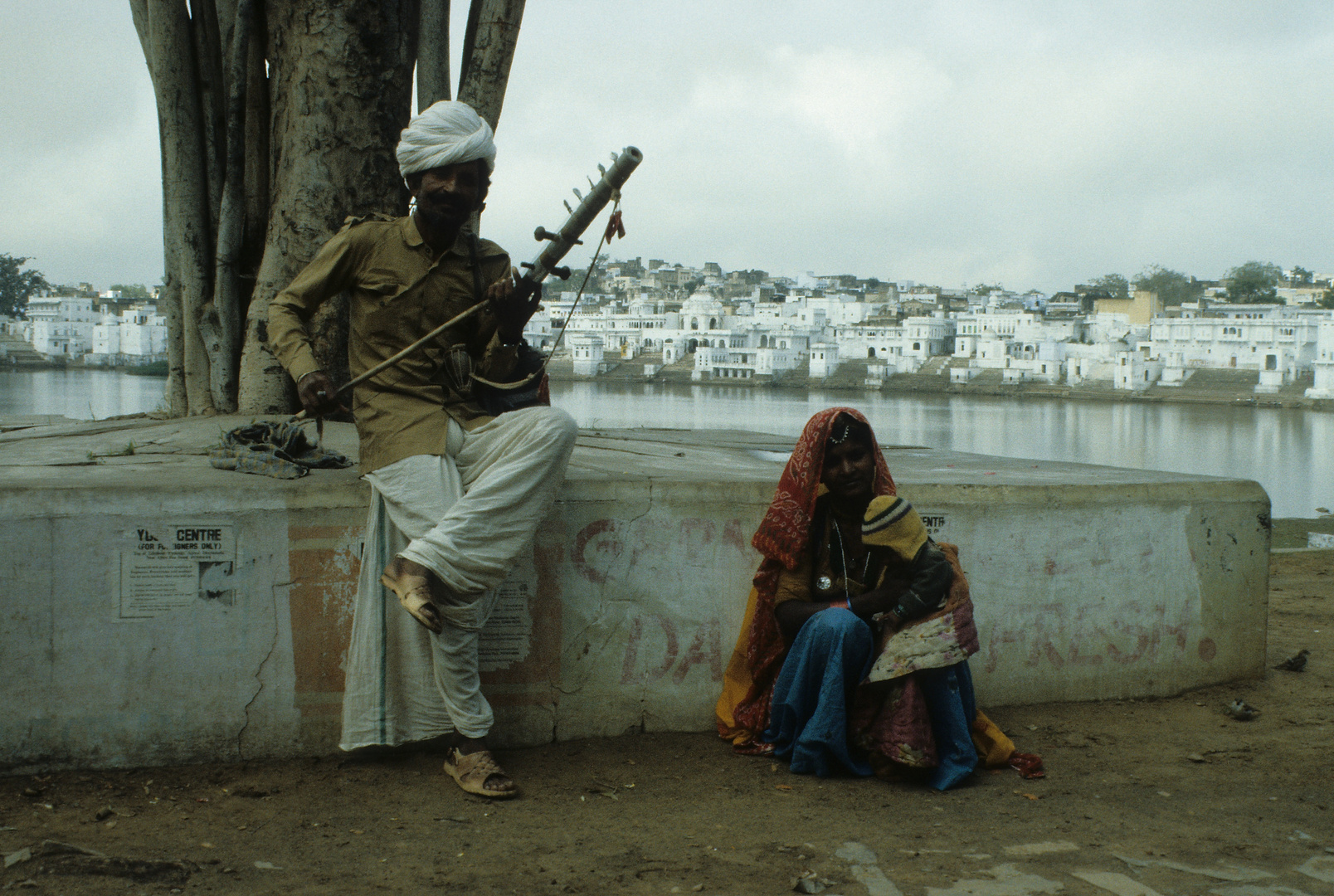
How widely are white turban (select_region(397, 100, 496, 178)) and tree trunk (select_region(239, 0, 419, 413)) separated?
7.36 ft

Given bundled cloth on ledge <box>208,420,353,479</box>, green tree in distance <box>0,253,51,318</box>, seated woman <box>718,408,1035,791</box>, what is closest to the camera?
seated woman <box>718,408,1035,791</box>

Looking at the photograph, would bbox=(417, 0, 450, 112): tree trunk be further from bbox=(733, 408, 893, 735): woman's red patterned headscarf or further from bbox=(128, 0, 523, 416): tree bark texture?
bbox=(733, 408, 893, 735): woman's red patterned headscarf

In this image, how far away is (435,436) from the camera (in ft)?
10.0

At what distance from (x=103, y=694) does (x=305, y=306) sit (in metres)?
1.26

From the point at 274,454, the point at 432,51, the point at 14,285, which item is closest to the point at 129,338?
the point at 14,285

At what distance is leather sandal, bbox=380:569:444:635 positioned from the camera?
2.70 metres

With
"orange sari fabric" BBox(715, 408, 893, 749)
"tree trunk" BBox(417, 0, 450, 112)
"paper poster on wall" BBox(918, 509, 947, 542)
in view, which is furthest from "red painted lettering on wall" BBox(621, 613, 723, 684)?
"tree trunk" BBox(417, 0, 450, 112)

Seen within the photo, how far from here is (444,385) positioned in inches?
129

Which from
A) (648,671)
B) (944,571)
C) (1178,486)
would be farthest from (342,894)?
(1178,486)

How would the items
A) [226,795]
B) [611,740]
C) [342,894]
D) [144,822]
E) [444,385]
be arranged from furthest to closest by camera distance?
[611,740], [444,385], [226,795], [144,822], [342,894]

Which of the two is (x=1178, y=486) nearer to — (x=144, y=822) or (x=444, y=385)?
(x=444, y=385)

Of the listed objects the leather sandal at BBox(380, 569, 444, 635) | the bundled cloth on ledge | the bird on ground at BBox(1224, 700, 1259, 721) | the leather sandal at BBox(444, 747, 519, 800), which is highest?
the bundled cloth on ledge

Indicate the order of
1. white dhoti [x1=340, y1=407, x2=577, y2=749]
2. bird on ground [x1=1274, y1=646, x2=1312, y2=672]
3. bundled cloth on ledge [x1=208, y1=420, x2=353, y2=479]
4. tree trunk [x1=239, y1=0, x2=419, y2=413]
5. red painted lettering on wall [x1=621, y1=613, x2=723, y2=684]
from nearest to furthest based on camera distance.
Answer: white dhoti [x1=340, y1=407, x2=577, y2=749], bundled cloth on ledge [x1=208, y1=420, x2=353, y2=479], red painted lettering on wall [x1=621, y1=613, x2=723, y2=684], bird on ground [x1=1274, y1=646, x2=1312, y2=672], tree trunk [x1=239, y1=0, x2=419, y2=413]

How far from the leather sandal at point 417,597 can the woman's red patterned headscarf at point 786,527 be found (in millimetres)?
1042
